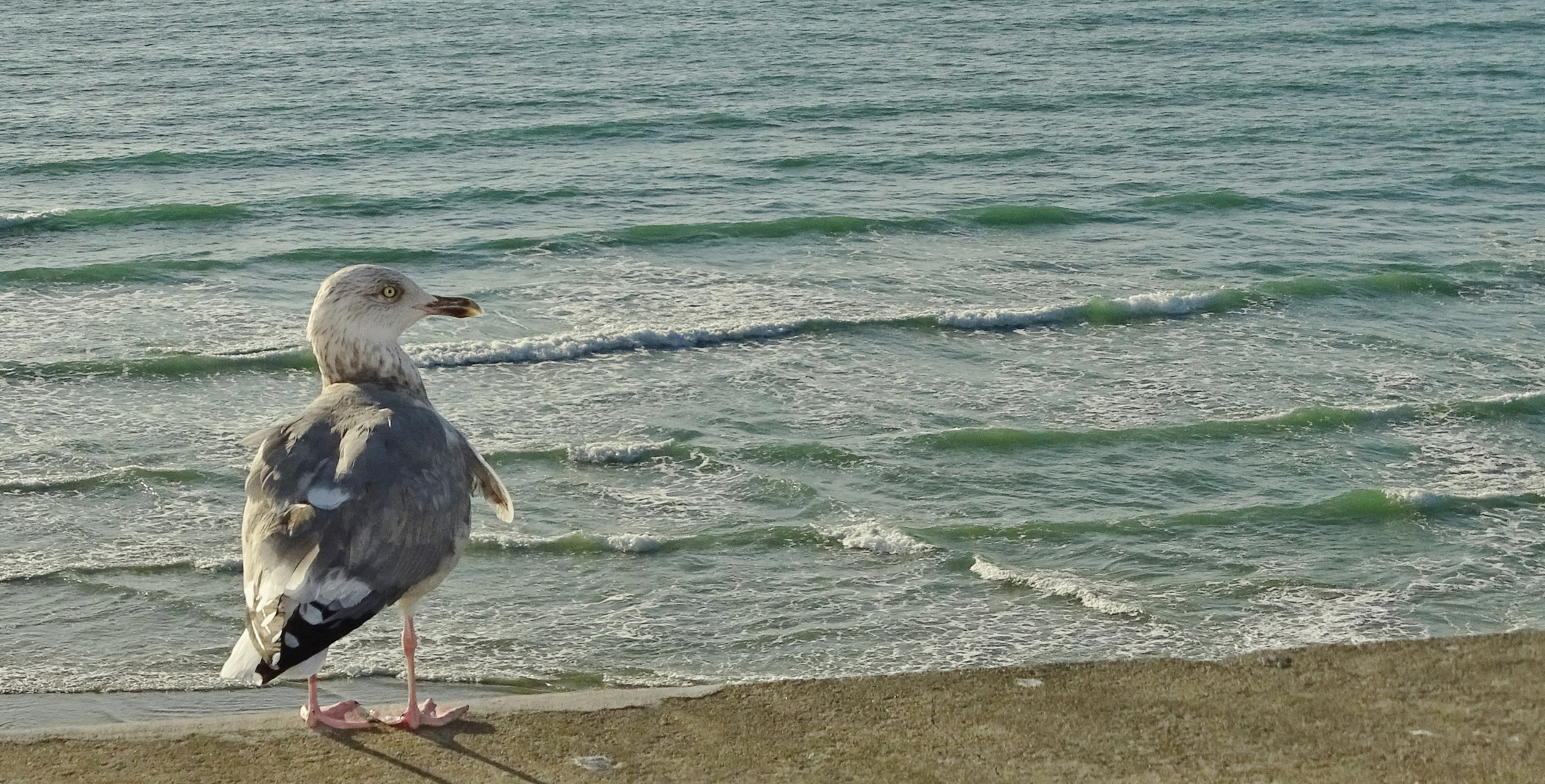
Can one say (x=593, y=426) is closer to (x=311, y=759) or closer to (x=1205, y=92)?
(x=311, y=759)

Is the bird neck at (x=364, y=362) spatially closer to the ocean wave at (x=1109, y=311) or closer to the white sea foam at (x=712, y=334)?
the white sea foam at (x=712, y=334)

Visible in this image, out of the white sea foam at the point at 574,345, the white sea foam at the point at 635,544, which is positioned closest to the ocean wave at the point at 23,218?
the white sea foam at the point at 574,345

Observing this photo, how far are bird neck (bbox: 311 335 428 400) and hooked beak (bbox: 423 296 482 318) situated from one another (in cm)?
22

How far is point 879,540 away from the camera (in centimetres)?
899

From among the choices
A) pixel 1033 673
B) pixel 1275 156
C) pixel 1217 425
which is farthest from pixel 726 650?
pixel 1275 156

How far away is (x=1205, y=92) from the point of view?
23.8 metres

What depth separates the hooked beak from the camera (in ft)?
21.9

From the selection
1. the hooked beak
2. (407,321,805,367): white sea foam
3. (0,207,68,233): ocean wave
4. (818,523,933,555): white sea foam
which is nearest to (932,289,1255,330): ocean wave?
(407,321,805,367): white sea foam

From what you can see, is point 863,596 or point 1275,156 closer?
point 863,596

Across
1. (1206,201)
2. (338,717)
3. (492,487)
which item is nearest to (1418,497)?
(492,487)

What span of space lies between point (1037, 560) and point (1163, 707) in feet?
9.14

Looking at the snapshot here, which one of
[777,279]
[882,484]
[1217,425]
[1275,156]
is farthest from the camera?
[1275,156]

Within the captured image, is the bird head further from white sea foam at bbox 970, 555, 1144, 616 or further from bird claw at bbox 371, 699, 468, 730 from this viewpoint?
white sea foam at bbox 970, 555, 1144, 616

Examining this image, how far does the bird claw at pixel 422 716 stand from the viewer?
5.84m
